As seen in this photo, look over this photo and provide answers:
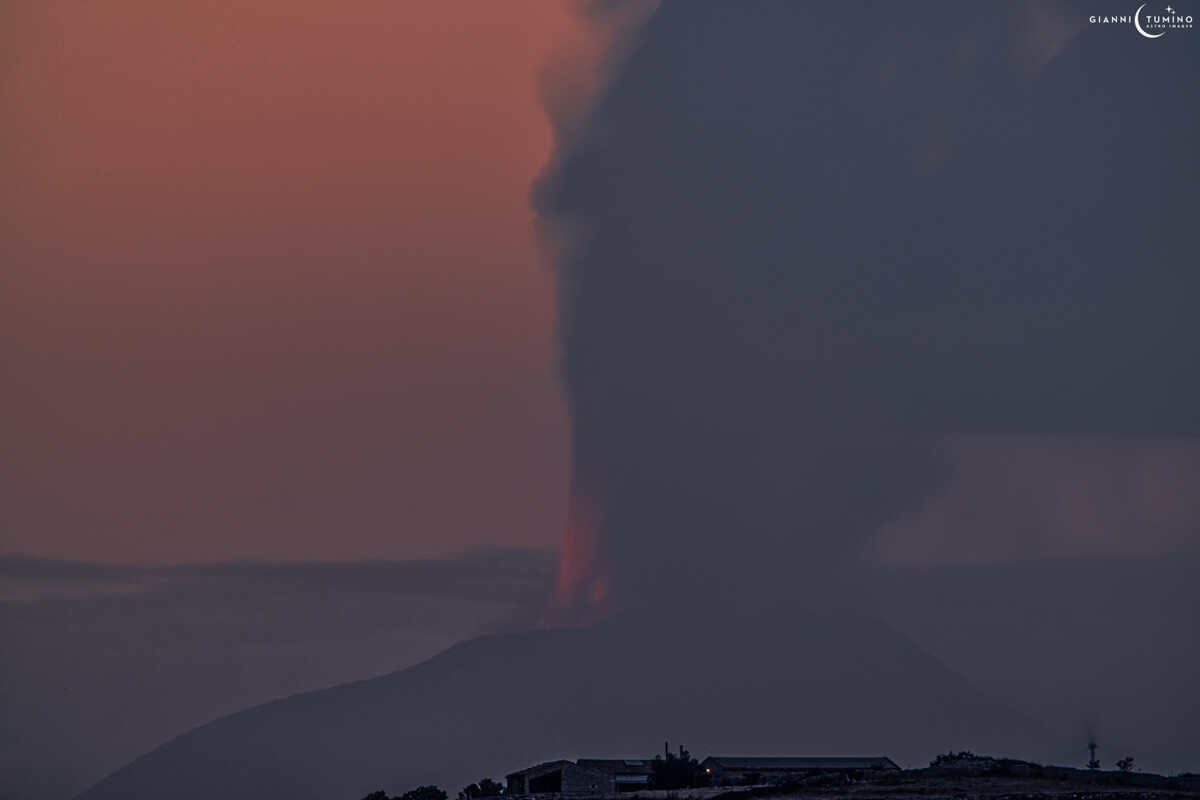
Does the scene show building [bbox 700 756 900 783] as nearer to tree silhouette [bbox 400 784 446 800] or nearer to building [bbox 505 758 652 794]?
building [bbox 505 758 652 794]

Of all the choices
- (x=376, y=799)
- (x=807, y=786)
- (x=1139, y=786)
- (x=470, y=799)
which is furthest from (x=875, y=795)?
(x=376, y=799)

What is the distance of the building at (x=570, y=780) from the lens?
127812mm

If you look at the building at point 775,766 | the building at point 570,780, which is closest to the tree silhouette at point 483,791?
the building at point 570,780

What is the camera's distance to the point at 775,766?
144875 millimetres

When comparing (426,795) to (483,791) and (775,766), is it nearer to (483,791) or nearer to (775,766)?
(483,791)

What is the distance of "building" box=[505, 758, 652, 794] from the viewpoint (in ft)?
419

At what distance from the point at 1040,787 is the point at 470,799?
50.4 meters

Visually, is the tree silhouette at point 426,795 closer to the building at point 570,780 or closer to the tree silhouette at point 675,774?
the building at point 570,780

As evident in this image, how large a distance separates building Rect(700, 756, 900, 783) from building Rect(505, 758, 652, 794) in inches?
314

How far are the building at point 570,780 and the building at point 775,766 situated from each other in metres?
7.99

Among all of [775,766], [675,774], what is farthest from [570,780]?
[775,766]

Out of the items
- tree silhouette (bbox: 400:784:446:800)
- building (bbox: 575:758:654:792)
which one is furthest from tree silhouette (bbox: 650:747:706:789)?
tree silhouette (bbox: 400:784:446:800)

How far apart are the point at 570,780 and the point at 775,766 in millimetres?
25600

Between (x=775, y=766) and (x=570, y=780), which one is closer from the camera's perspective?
(x=570, y=780)
